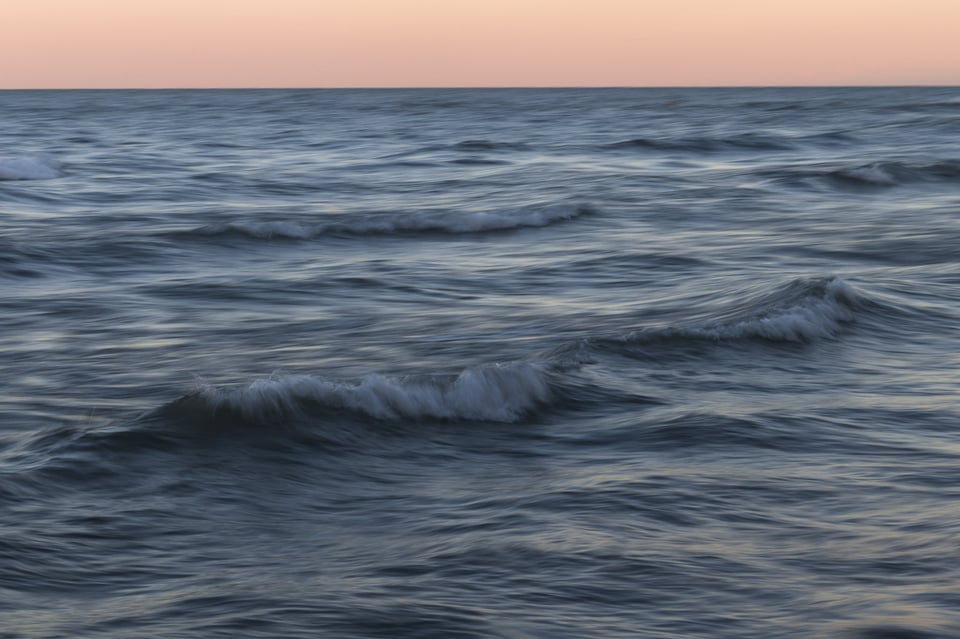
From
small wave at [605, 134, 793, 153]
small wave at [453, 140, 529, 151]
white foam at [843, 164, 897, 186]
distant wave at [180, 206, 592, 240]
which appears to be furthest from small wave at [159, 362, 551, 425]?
small wave at [453, 140, 529, 151]

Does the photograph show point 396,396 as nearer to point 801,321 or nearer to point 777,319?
point 777,319

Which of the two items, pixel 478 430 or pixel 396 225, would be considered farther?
pixel 396 225

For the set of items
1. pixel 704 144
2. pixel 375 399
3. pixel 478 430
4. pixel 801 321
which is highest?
pixel 704 144

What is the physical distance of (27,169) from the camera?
27.4 meters

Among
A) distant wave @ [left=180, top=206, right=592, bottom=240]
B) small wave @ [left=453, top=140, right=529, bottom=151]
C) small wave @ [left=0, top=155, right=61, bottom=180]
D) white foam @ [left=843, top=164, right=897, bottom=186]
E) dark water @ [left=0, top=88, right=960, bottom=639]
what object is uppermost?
small wave @ [left=453, top=140, right=529, bottom=151]

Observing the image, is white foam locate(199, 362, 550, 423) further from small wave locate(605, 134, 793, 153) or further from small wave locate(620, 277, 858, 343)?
small wave locate(605, 134, 793, 153)

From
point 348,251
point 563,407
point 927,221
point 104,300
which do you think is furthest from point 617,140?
point 563,407

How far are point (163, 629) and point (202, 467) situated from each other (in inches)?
86.5

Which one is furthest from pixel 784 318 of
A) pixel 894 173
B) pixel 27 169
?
pixel 27 169

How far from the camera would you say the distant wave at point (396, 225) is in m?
17.7

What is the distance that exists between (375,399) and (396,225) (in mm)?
10860

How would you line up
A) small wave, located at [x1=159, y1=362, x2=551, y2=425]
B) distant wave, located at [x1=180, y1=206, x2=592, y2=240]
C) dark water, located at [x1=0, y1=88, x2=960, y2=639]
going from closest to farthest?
dark water, located at [x1=0, y1=88, x2=960, y2=639]
small wave, located at [x1=159, y1=362, x2=551, y2=425]
distant wave, located at [x1=180, y1=206, x2=592, y2=240]

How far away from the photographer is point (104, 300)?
12461 mm

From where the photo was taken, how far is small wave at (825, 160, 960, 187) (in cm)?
2570
